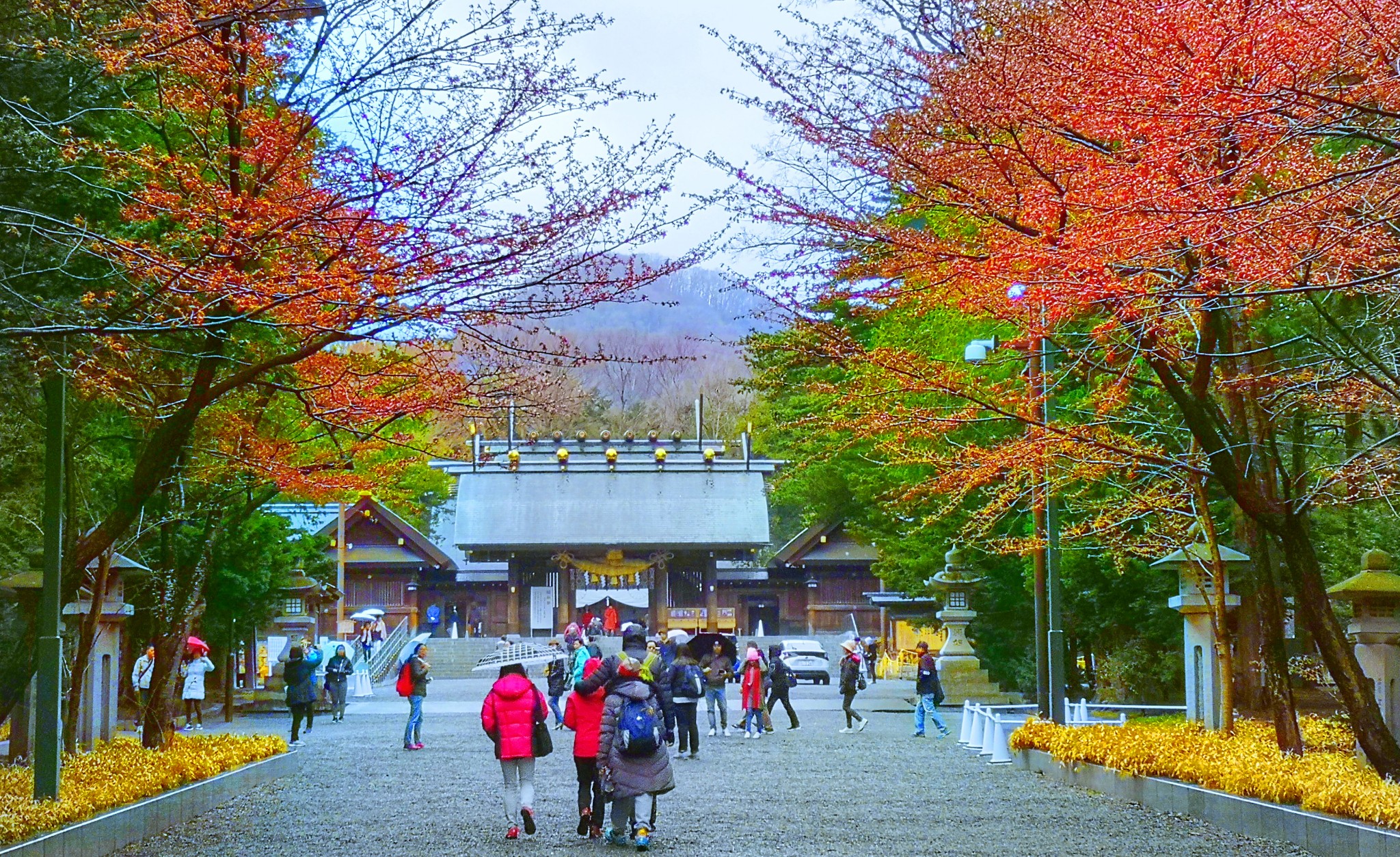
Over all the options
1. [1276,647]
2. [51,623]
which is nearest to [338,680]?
[51,623]

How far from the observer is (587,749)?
1046cm

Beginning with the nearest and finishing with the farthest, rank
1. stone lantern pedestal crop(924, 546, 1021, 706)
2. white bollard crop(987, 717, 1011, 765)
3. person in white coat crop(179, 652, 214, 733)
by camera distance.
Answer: white bollard crop(987, 717, 1011, 765)
person in white coat crop(179, 652, 214, 733)
stone lantern pedestal crop(924, 546, 1021, 706)

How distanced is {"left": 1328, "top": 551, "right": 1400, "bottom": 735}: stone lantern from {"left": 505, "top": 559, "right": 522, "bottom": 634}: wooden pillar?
43.5m

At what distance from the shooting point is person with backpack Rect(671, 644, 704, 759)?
1630 centimetres

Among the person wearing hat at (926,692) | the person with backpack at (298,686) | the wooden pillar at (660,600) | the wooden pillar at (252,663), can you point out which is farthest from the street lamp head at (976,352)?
the wooden pillar at (660,600)

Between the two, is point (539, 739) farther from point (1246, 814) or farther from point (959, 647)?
point (959, 647)

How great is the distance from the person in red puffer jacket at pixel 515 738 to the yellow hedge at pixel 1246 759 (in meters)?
5.28

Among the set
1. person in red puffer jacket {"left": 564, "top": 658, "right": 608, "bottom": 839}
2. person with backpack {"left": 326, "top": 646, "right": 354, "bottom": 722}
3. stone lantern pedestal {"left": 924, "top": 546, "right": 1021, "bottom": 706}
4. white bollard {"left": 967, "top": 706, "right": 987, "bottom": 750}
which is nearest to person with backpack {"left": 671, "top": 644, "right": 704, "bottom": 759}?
white bollard {"left": 967, "top": 706, "right": 987, "bottom": 750}

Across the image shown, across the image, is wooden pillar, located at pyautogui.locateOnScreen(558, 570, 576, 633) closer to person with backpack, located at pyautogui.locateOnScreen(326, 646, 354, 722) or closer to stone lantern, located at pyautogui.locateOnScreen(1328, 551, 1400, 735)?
person with backpack, located at pyautogui.locateOnScreen(326, 646, 354, 722)

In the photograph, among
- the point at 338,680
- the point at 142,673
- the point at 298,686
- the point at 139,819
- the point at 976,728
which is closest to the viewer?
the point at 139,819

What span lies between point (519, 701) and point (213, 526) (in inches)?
243

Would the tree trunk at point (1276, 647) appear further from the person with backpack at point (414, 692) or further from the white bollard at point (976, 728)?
the person with backpack at point (414, 692)

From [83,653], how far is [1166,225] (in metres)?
11.3

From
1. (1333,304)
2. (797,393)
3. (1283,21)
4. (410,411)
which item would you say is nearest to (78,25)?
(410,411)
